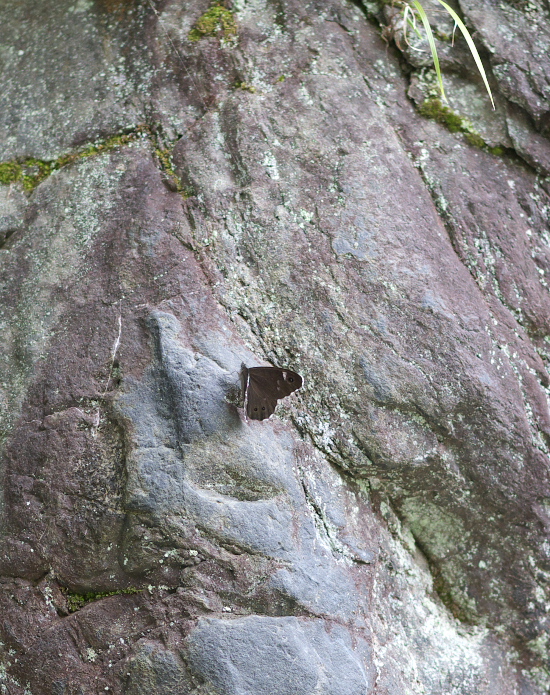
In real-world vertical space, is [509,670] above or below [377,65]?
below

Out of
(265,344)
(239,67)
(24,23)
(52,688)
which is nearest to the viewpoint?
(52,688)

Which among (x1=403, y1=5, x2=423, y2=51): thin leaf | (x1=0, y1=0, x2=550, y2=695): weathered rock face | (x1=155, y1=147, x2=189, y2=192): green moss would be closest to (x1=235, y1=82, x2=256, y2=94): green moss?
(x1=0, y1=0, x2=550, y2=695): weathered rock face

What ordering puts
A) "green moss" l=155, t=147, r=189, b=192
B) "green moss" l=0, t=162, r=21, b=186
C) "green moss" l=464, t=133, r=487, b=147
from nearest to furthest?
"green moss" l=155, t=147, r=189, b=192 < "green moss" l=0, t=162, r=21, b=186 < "green moss" l=464, t=133, r=487, b=147

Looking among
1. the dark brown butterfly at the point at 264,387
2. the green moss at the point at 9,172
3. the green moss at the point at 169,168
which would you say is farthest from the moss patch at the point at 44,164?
the dark brown butterfly at the point at 264,387

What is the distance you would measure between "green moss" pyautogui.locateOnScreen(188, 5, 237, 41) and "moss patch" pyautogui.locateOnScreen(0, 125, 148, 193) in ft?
1.73

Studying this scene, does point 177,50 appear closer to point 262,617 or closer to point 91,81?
point 91,81

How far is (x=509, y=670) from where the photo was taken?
2.27 meters

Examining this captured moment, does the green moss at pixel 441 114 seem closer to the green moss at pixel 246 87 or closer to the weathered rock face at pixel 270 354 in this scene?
the weathered rock face at pixel 270 354

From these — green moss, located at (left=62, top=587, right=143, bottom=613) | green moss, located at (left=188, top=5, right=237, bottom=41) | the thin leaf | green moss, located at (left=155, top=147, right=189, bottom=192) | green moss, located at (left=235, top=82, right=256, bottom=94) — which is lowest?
green moss, located at (left=62, top=587, right=143, bottom=613)

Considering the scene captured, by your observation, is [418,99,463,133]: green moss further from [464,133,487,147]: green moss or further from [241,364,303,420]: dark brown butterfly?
[241,364,303,420]: dark brown butterfly

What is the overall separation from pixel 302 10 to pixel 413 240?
1225 mm

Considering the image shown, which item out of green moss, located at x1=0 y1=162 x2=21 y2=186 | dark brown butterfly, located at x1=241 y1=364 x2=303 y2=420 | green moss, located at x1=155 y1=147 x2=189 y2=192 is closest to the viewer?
dark brown butterfly, located at x1=241 y1=364 x2=303 y2=420

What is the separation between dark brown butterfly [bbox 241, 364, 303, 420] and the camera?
1872 millimetres

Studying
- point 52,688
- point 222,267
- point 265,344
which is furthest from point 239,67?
point 52,688
